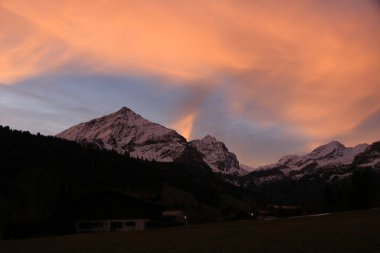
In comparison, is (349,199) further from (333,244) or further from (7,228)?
(333,244)

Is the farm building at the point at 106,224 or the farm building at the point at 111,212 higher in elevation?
the farm building at the point at 111,212

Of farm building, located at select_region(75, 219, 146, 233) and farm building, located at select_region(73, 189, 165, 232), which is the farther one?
farm building, located at select_region(73, 189, 165, 232)

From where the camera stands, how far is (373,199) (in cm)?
15112

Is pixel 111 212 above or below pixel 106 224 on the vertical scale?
above

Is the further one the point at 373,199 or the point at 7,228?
the point at 373,199

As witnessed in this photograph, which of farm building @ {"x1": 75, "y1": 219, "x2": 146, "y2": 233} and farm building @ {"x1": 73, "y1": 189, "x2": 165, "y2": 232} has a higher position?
farm building @ {"x1": 73, "y1": 189, "x2": 165, "y2": 232}

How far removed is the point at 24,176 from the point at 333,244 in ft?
248

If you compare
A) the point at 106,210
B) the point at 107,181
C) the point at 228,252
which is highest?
the point at 107,181

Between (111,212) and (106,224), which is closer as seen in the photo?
(106,224)

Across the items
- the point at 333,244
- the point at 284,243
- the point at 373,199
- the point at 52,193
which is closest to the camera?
the point at 333,244

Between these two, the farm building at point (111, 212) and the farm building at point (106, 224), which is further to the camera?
the farm building at point (111, 212)

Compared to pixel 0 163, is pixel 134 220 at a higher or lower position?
lower

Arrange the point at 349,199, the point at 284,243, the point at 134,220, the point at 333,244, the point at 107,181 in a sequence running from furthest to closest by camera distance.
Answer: the point at 107,181 → the point at 349,199 → the point at 134,220 → the point at 284,243 → the point at 333,244

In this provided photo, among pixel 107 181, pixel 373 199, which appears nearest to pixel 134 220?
pixel 373 199
